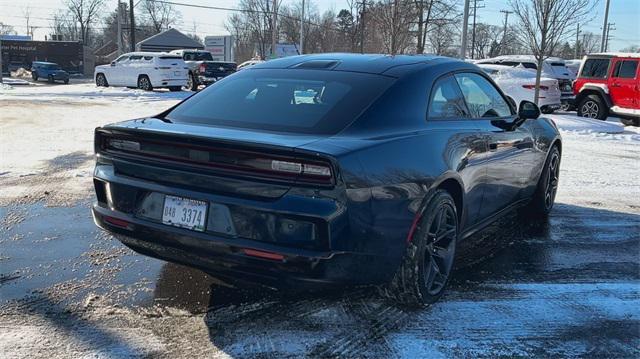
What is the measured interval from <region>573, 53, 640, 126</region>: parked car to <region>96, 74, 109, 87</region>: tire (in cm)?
2095

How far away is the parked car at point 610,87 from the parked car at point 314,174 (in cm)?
1279

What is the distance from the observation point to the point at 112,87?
27797 mm

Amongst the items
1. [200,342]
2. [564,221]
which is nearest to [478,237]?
[564,221]

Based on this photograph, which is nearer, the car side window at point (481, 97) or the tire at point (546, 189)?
the car side window at point (481, 97)

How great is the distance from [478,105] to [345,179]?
2084 millimetres

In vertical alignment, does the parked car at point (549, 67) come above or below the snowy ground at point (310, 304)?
above

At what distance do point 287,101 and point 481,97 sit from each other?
1763 millimetres

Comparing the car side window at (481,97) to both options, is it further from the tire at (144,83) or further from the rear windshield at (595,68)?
the tire at (144,83)

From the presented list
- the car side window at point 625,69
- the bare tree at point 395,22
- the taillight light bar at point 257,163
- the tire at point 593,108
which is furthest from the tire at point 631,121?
the taillight light bar at point 257,163

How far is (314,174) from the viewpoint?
284 centimetres

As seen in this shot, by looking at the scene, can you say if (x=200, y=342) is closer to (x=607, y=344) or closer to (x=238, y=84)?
(x=238, y=84)

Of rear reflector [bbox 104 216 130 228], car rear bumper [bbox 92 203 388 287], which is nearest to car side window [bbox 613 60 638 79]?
car rear bumper [bbox 92 203 388 287]

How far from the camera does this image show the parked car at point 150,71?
25125 mm

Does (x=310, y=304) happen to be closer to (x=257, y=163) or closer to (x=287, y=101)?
(x=257, y=163)
